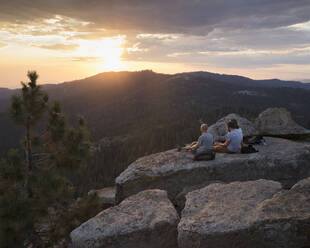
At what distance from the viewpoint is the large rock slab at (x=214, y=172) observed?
1246cm

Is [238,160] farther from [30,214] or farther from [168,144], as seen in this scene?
[168,144]

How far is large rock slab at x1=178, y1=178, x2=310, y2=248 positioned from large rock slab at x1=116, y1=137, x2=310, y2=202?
422cm

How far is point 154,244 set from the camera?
7574mm

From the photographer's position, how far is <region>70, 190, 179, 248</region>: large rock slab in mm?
7461

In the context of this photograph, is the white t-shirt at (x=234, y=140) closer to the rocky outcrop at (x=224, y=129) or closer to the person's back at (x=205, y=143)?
the person's back at (x=205, y=143)

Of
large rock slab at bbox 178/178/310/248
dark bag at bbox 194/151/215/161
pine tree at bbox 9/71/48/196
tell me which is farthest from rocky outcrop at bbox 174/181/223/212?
pine tree at bbox 9/71/48/196

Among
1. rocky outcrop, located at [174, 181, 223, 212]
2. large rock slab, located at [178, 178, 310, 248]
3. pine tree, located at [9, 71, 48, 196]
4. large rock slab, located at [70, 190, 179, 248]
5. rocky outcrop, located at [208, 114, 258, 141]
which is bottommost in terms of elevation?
rocky outcrop, located at [174, 181, 223, 212]

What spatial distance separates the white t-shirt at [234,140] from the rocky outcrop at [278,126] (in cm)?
596

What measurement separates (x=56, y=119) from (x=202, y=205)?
10.8m

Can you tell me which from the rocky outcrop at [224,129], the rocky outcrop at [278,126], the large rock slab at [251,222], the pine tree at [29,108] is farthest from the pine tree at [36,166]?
the rocky outcrop at [278,126]

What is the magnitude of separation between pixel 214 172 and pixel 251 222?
6.07 m

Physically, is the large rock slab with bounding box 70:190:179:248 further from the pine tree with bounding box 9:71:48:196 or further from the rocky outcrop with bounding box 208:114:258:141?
the rocky outcrop with bounding box 208:114:258:141

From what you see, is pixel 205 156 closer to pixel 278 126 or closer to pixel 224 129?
pixel 224 129

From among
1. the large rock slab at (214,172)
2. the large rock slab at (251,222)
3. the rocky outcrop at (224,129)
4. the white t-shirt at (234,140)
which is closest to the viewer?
the large rock slab at (251,222)
